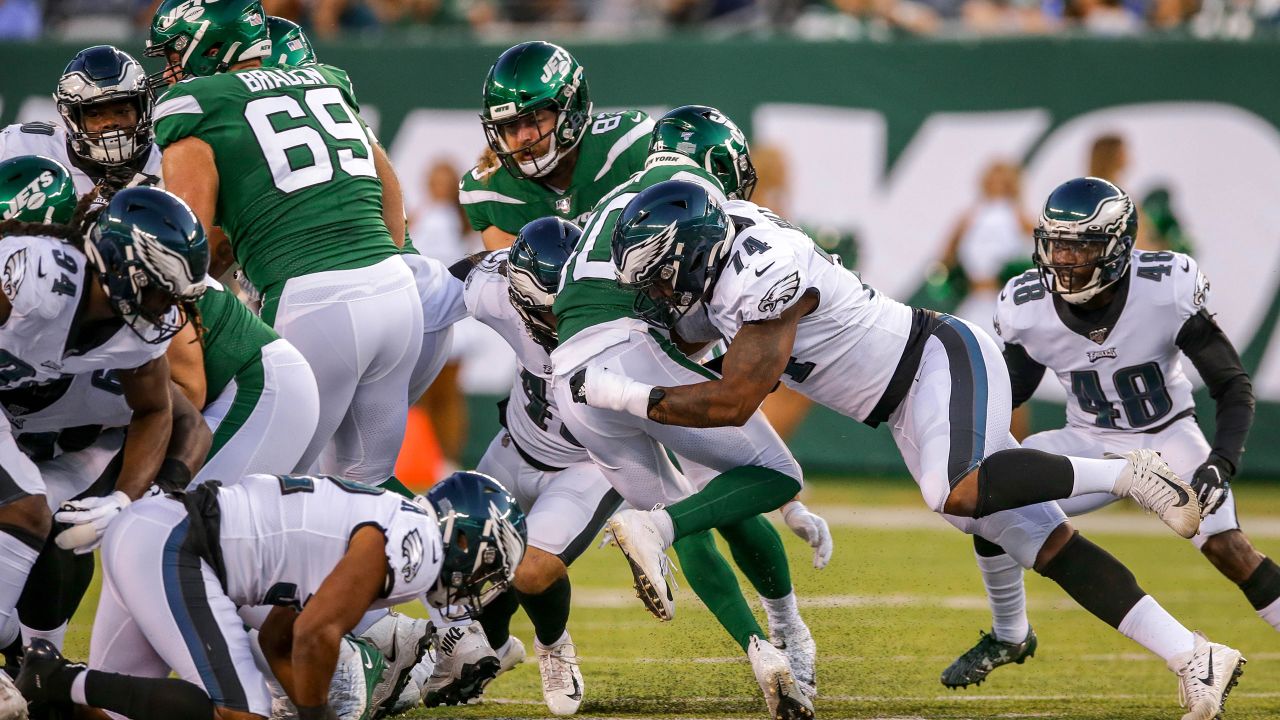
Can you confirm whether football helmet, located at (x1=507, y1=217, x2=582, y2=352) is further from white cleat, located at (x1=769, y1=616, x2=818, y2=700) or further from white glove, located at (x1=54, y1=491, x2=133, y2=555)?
white glove, located at (x1=54, y1=491, x2=133, y2=555)

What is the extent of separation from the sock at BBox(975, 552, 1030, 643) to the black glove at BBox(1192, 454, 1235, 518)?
2.36 ft

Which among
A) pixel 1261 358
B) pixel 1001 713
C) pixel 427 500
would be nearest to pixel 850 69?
pixel 1261 358

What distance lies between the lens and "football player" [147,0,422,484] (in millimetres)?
5449

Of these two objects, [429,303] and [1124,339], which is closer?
[429,303]

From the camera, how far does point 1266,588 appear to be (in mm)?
5754

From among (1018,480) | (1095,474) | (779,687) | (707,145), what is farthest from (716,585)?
(707,145)

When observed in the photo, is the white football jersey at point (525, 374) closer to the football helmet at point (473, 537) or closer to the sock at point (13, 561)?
the football helmet at point (473, 537)

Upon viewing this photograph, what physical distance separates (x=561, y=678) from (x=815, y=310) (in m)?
1.54

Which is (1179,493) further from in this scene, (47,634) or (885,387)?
(47,634)

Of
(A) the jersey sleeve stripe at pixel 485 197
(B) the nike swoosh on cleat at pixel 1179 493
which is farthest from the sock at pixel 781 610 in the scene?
(A) the jersey sleeve stripe at pixel 485 197

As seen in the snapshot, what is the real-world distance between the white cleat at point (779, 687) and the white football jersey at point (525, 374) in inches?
45.1

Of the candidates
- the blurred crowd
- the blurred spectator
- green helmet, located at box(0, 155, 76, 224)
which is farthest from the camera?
the blurred spectator

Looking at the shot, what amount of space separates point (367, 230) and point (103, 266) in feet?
4.60

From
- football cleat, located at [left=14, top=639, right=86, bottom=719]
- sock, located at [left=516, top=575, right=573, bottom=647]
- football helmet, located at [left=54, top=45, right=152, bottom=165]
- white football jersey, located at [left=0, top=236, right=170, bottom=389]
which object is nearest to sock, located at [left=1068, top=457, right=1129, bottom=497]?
sock, located at [left=516, top=575, right=573, bottom=647]
